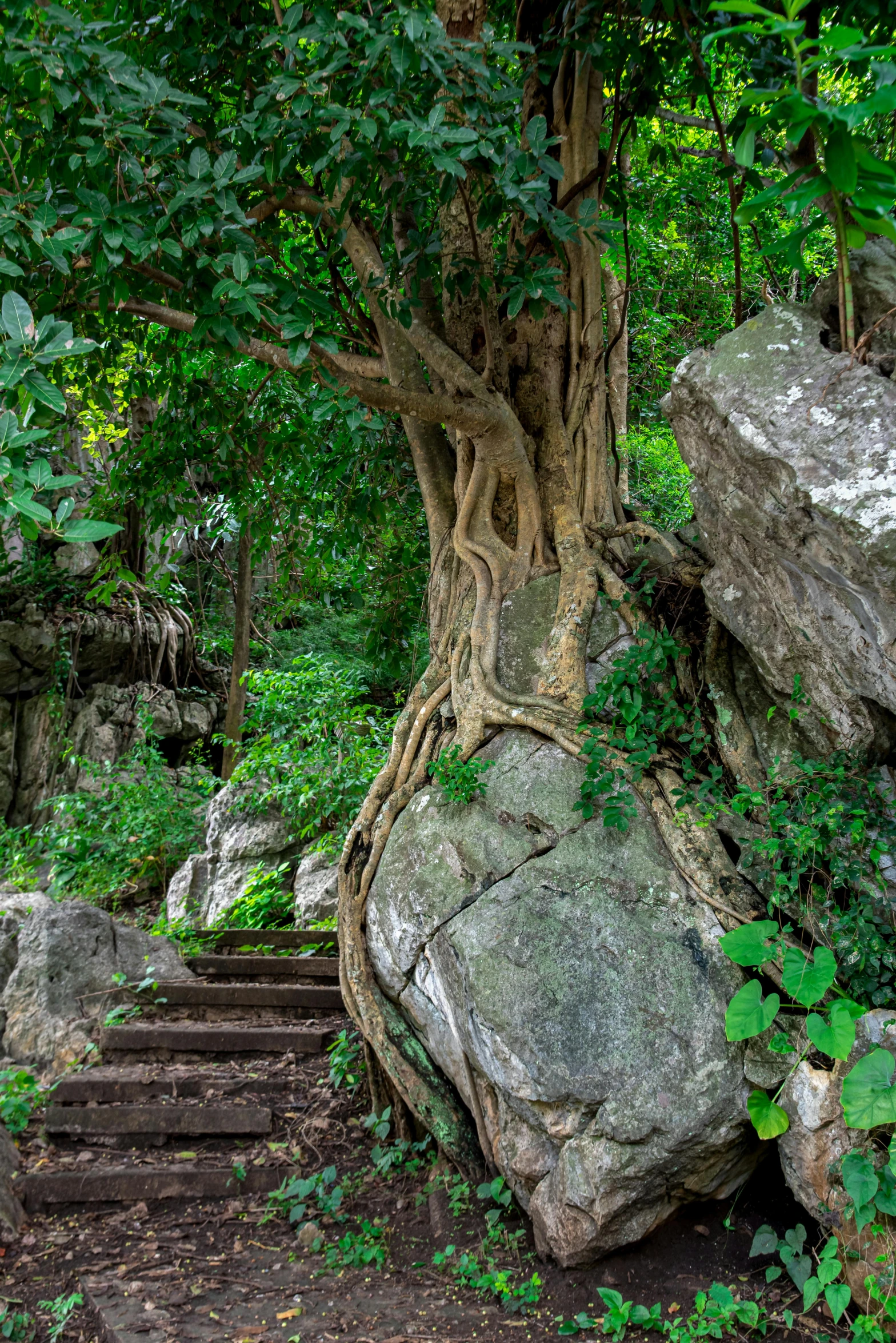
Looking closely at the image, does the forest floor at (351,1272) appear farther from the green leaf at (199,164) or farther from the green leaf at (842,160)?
the green leaf at (199,164)

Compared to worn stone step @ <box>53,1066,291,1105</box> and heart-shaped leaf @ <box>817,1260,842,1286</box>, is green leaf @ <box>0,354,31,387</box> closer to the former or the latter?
heart-shaped leaf @ <box>817,1260,842,1286</box>

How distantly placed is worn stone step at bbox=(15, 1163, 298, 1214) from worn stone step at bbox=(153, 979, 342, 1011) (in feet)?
4.19

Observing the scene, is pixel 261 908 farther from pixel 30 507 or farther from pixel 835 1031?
pixel 30 507

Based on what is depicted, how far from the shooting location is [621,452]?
20.1 ft

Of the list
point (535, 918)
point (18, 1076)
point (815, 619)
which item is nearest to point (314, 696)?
point (18, 1076)

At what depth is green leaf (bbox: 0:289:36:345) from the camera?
1902 mm

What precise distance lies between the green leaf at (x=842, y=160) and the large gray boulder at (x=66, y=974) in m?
4.79

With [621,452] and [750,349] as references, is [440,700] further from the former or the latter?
[621,452]

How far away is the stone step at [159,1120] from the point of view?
3918 millimetres

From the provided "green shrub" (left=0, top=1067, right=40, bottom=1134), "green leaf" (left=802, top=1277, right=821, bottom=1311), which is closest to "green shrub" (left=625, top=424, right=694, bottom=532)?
"green leaf" (left=802, top=1277, right=821, bottom=1311)

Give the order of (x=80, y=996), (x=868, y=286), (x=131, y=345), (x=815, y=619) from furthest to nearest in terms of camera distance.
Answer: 1. (x=131, y=345)
2. (x=80, y=996)
3. (x=815, y=619)
4. (x=868, y=286)

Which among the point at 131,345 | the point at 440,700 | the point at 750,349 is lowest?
the point at 440,700

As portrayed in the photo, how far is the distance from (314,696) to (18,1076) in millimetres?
3245

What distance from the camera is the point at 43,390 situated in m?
1.99
